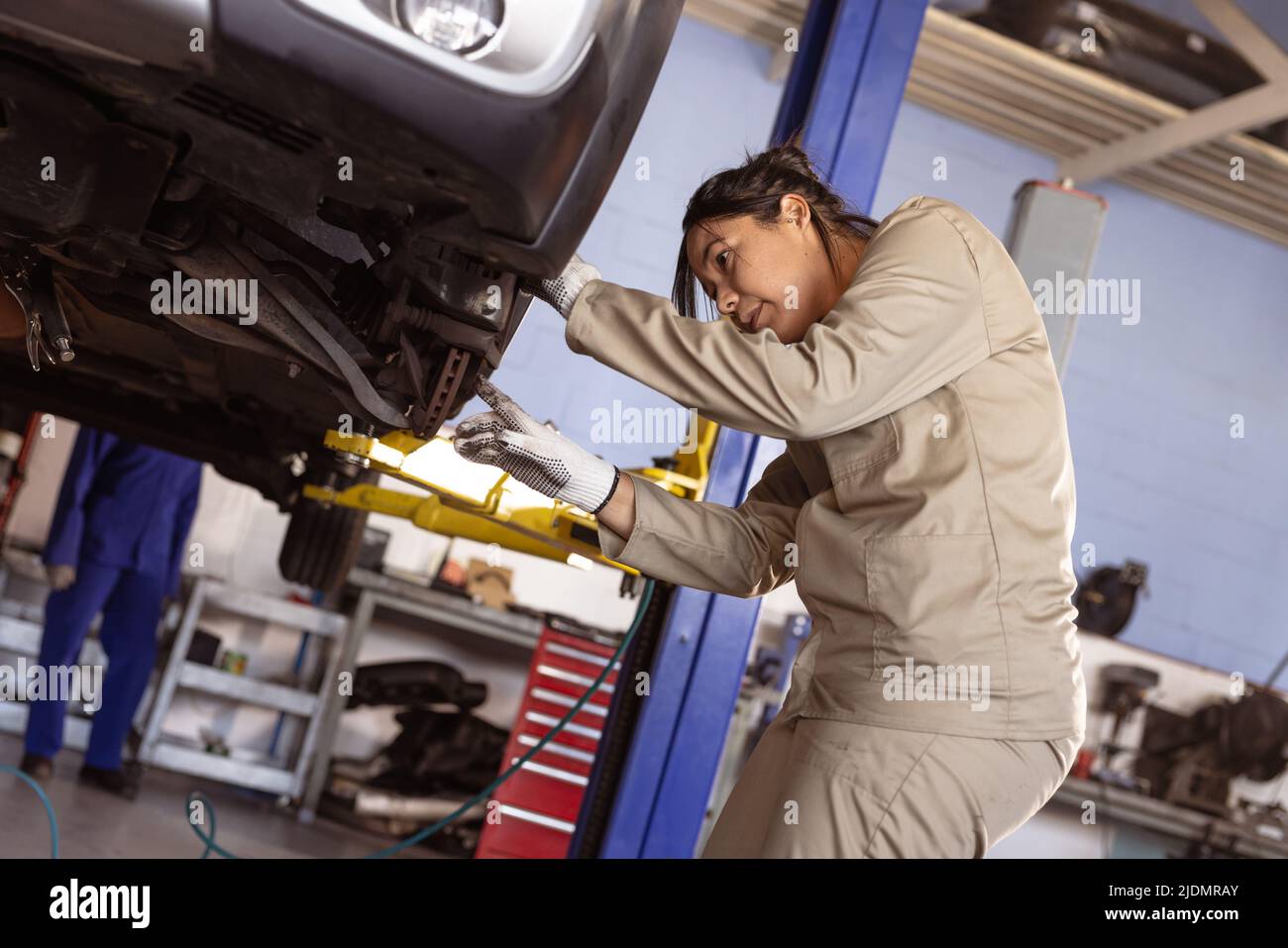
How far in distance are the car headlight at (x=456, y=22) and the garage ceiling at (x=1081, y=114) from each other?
17.0 feet

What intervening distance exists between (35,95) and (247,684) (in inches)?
145

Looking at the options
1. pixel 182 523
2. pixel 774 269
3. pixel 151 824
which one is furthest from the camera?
pixel 182 523

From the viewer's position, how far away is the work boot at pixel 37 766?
3.64 metres

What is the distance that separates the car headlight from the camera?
1.04m

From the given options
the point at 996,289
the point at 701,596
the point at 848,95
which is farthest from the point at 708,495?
the point at 996,289

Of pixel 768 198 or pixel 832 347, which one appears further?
pixel 768 198

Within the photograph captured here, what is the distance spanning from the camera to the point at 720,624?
260cm

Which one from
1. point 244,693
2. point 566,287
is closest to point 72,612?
point 244,693

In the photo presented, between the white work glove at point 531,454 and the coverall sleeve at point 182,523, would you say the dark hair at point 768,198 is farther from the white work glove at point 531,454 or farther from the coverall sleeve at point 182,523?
the coverall sleeve at point 182,523

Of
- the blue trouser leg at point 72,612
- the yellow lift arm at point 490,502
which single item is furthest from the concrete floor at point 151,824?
the yellow lift arm at point 490,502

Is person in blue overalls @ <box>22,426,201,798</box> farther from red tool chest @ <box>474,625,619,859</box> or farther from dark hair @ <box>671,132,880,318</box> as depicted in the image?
dark hair @ <box>671,132,880,318</box>

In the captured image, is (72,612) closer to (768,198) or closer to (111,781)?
(111,781)

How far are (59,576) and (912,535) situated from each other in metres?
3.46
